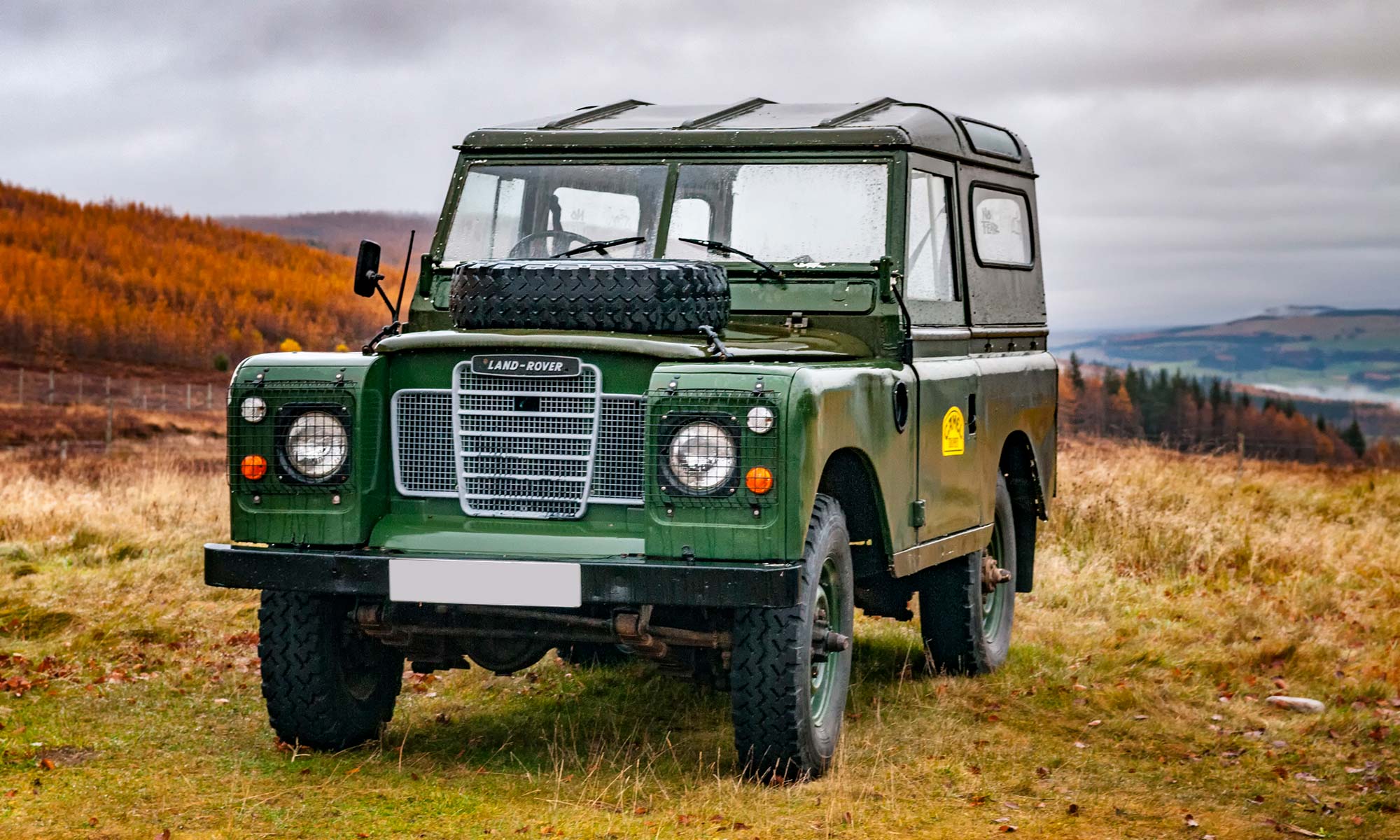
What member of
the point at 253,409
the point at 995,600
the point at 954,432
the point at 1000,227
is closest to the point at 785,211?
the point at 954,432

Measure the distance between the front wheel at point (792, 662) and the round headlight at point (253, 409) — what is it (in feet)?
6.14

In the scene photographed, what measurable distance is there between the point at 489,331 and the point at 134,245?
3576 inches

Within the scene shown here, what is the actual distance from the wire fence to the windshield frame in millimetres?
44270

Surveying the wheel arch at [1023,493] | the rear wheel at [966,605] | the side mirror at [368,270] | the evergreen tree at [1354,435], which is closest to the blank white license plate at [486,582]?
the side mirror at [368,270]

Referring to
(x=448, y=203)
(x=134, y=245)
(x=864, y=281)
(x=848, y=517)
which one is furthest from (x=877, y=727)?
(x=134, y=245)

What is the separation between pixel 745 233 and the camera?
23.1ft

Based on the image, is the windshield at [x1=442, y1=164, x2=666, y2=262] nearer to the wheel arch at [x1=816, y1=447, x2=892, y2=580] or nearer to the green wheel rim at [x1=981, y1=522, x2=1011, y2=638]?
the wheel arch at [x1=816, y1=447, x2=892, y2=580]

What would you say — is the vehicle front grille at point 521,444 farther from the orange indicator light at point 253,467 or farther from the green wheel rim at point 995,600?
the green wheel rim at point 995,600

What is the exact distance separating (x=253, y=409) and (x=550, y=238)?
68.4 inches

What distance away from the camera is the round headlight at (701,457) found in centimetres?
555

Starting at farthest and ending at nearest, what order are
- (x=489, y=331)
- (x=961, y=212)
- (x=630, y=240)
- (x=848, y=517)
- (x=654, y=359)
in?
(x=961, y=212), (x=630, y=240), (x=848, y=517), (x=489, y=331), (x=654, y=359)

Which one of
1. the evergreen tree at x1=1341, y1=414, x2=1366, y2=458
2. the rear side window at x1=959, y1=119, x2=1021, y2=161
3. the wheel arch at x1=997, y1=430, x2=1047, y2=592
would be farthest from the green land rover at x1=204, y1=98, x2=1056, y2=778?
the evergreen tree at x1=1341, y1=414, x2=1366, y2=458

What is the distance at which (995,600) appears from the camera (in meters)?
9.02

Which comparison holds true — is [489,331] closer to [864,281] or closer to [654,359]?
[654,359]
